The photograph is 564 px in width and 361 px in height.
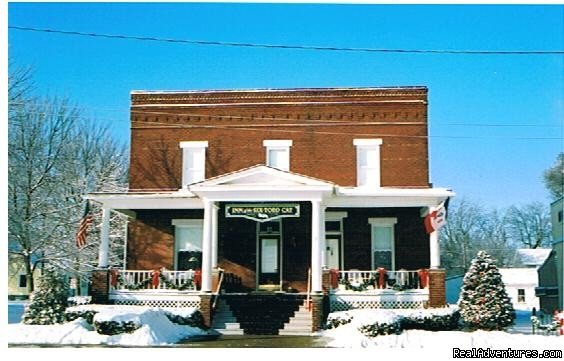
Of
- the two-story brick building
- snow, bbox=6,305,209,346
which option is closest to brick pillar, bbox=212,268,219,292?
the two-story brick building

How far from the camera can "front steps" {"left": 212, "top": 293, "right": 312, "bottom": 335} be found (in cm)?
1834

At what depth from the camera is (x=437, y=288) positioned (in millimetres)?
19312

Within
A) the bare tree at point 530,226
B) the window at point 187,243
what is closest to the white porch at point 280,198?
the window at point 187,243

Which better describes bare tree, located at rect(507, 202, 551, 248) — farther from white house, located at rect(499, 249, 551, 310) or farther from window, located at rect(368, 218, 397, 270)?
window, located at rect(368, 218, 397, 270)

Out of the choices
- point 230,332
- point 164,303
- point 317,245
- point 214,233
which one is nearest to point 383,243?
point 317,245

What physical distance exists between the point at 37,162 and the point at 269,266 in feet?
28.3

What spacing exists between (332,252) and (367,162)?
320cm

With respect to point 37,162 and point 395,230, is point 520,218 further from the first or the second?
point 37,162

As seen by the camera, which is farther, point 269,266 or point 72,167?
point 72,167

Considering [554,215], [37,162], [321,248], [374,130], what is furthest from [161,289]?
[554,215]

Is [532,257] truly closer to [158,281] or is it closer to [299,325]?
[299,325]

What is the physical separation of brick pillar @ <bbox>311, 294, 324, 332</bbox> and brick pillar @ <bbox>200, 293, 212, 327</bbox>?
9.14 ft

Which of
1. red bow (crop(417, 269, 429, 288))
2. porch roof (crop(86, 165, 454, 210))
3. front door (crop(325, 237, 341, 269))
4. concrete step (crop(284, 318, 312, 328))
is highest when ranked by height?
porch roof (crop(86, 165, 454, 210))

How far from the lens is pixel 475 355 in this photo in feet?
43.9
